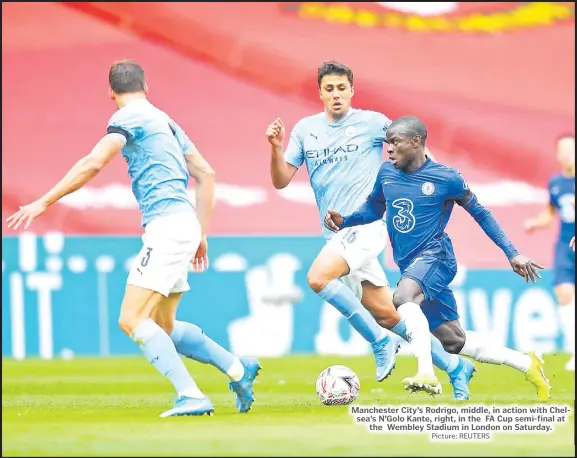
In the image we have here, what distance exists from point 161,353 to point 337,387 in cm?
150

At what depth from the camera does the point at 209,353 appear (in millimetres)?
8539

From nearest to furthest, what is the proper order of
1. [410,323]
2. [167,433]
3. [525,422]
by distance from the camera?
[167,433] → [525,422] → [410,323]

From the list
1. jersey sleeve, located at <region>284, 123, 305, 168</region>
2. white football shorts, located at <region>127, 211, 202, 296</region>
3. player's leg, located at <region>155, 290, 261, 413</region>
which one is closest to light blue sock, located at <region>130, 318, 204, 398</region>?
white football shorts, located at <region>127, 211, 202, 296</region>

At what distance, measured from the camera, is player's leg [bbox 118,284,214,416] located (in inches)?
314

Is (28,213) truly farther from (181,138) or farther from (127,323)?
(181,138)

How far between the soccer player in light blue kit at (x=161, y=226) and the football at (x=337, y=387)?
681 millimetres

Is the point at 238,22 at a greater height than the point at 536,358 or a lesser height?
greater

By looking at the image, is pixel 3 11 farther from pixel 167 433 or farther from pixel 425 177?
pixel 167 433

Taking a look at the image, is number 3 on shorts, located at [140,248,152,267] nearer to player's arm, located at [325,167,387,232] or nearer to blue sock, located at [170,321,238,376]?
blue sock, located at [170,321,238,376]

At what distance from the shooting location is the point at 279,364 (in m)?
15.3

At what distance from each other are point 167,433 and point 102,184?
11492 millimetres

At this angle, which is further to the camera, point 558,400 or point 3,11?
point 3,11

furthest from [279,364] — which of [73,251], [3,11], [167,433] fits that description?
[167,433]

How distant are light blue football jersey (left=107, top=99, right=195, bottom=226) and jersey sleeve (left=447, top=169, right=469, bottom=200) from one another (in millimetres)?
1651
